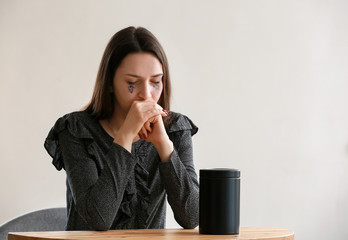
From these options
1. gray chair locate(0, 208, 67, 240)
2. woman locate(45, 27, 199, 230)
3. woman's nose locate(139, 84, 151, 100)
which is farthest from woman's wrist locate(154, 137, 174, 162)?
gray chair locate(0, 208, 67, 240)

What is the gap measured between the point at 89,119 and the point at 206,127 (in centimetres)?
124

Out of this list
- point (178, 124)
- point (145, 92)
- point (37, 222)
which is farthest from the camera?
point (37, 222)

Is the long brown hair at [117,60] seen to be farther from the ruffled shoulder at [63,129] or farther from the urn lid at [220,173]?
the urn lid at [220,173]

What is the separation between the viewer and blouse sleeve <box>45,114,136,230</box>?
4.26 ft

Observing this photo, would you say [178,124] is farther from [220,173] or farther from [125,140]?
[220,173]

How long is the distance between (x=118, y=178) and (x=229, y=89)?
5.24 feet

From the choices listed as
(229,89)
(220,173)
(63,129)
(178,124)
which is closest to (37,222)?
(63,129)

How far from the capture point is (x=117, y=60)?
1.56 metres

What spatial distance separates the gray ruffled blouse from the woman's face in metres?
0.14

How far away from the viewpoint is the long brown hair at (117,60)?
1.56 meters

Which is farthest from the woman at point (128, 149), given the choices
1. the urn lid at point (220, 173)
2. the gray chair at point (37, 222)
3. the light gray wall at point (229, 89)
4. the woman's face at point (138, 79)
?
the light gray wall at point (229, 89)

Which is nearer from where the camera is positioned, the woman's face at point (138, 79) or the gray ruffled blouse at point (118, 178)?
the gray ruffled blouse at point (118, 178)

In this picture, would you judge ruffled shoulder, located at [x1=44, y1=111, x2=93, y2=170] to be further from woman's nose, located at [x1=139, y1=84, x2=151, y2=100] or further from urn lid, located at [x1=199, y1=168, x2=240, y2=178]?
urn lid, located at [x1=199, y1=168, x2=240, y2=178]

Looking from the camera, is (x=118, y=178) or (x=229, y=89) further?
(x=229, y=89)
